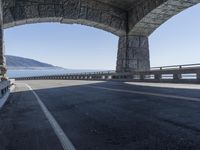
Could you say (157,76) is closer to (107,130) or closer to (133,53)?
(133,53)

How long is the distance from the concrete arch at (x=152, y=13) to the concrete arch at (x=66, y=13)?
1.99 m

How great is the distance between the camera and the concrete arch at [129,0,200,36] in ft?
87.3

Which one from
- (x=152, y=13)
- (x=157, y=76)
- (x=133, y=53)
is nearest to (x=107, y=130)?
(x=157, y=76)

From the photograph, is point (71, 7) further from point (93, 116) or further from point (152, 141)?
point (152, 141)

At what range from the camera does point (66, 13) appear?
31594 mm

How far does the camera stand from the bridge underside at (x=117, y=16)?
94.6 feet

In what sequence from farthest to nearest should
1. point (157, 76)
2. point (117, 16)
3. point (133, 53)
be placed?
point (133, 53) → point (117, 16) → point (157, 76)

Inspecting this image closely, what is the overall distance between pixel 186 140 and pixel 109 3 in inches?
1210

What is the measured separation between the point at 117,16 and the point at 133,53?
470cm

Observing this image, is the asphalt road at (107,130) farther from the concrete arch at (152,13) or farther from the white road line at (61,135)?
the concrete arch at (152,13)

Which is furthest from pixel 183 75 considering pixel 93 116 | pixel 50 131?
pixel 50 131

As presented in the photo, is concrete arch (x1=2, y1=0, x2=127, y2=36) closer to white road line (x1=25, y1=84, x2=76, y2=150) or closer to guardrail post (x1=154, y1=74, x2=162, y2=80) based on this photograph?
guardrail post (x1=154, y1=74, x2=162, y2=80)

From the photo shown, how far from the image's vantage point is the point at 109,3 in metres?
33.7

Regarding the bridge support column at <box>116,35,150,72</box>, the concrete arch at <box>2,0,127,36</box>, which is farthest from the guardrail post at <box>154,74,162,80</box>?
the concrete arch at <box>2,0,127,36</box>
